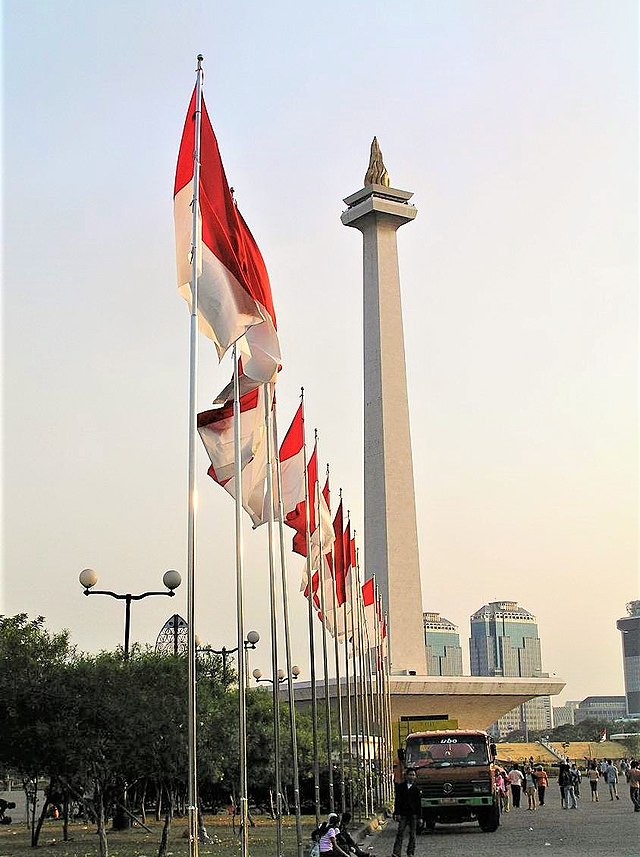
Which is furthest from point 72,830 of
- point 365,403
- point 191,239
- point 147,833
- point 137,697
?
point 365,403

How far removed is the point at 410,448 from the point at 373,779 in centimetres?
3093

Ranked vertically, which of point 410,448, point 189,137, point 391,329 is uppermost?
point 391,329

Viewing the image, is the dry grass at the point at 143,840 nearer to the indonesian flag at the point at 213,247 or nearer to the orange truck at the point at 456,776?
the orange truck at the point at 456,776

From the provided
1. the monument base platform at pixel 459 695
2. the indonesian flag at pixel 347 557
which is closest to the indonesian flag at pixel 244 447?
the indonesian flag at pixel 347 557

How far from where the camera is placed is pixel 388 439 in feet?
235

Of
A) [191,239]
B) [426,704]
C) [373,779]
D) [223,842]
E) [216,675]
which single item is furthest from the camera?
[426,704]

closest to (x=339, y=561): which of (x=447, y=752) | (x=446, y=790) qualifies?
(x=447, y=752)

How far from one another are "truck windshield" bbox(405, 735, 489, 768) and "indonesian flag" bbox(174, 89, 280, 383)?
1598cm

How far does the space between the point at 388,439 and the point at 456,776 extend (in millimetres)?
43248

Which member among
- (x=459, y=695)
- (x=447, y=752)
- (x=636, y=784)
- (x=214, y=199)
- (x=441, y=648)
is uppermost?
(x=441, y=648)

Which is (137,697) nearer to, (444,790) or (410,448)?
(444,790)

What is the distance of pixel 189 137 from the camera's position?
15992 mm

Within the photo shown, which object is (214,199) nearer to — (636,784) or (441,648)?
(636,784)

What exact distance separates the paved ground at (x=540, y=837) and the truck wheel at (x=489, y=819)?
299 mm
